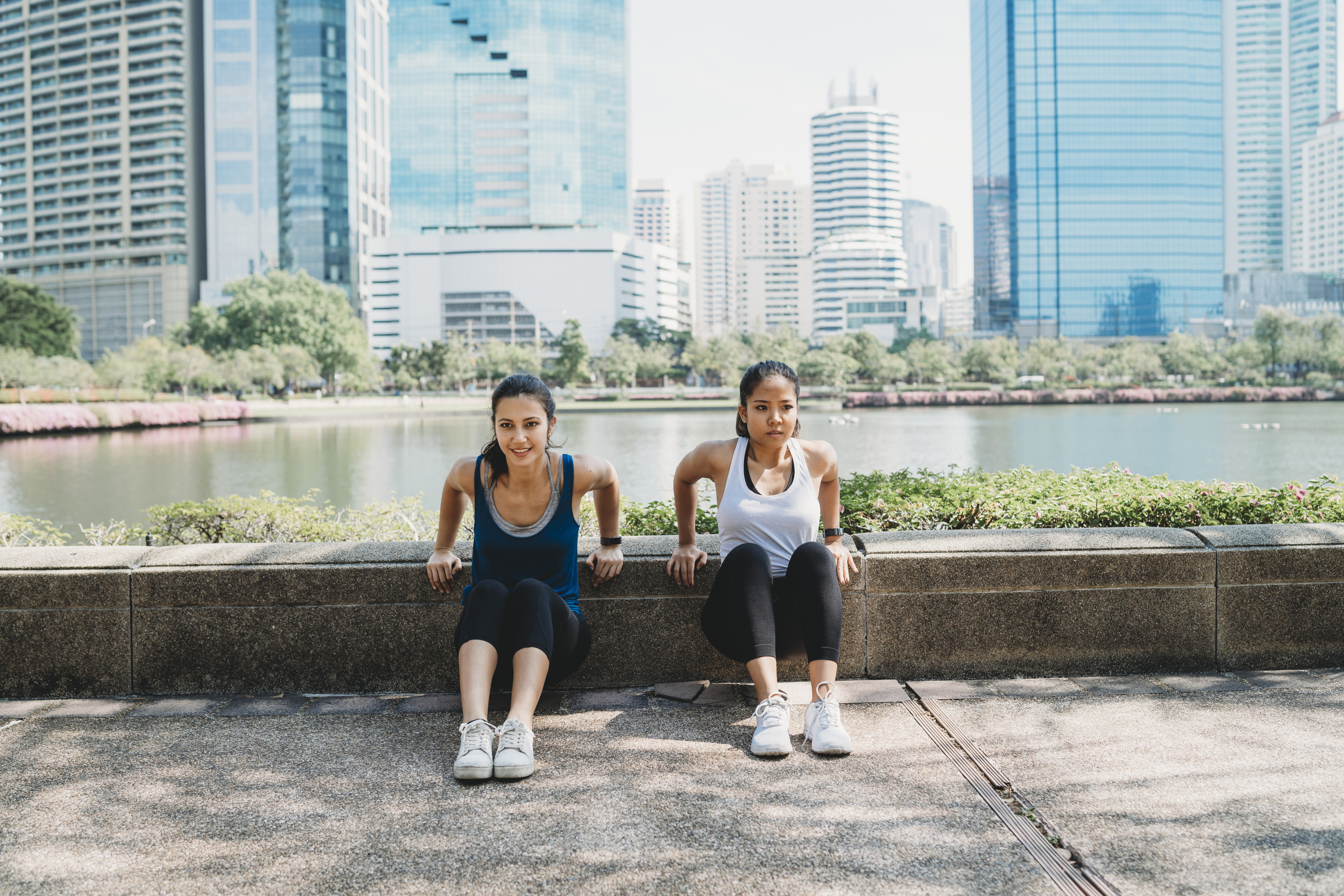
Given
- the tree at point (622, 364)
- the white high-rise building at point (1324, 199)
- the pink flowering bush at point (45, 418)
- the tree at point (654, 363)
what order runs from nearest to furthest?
the pink flowering bush at point (45, 418)
the tree at point (622, 364)
the tree at point (654, 363)
the white high-rise building at point (1324, 199)

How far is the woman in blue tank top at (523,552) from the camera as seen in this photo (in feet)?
10.8

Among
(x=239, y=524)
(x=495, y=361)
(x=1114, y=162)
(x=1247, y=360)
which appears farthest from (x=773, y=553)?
(x=1114, y=162)

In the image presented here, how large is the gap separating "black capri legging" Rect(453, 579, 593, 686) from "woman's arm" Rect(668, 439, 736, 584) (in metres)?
0.50

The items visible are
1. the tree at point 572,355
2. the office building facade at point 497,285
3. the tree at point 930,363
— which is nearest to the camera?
the tree at point 930,363

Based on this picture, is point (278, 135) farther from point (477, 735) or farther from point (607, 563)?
point (477, 735)

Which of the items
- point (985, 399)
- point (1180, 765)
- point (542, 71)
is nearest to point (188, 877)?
point (1180, 765)

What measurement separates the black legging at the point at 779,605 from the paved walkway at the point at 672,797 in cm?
31

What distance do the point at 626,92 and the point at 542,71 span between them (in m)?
13.8

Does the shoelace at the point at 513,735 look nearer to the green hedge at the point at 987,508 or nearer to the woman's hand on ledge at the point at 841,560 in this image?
the green hedge at the point at 987,508

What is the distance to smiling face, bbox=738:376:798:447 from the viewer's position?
3.63 meters

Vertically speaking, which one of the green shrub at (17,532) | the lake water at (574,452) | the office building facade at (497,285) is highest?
the office building facade at (497,285)

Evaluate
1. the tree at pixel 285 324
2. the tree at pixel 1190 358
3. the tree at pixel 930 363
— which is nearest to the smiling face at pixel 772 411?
the tree at pixel 285 324

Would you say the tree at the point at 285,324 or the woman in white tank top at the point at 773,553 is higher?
the tree at the point at 285,324

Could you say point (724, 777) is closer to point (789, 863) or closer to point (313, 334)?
point (789, 863)
